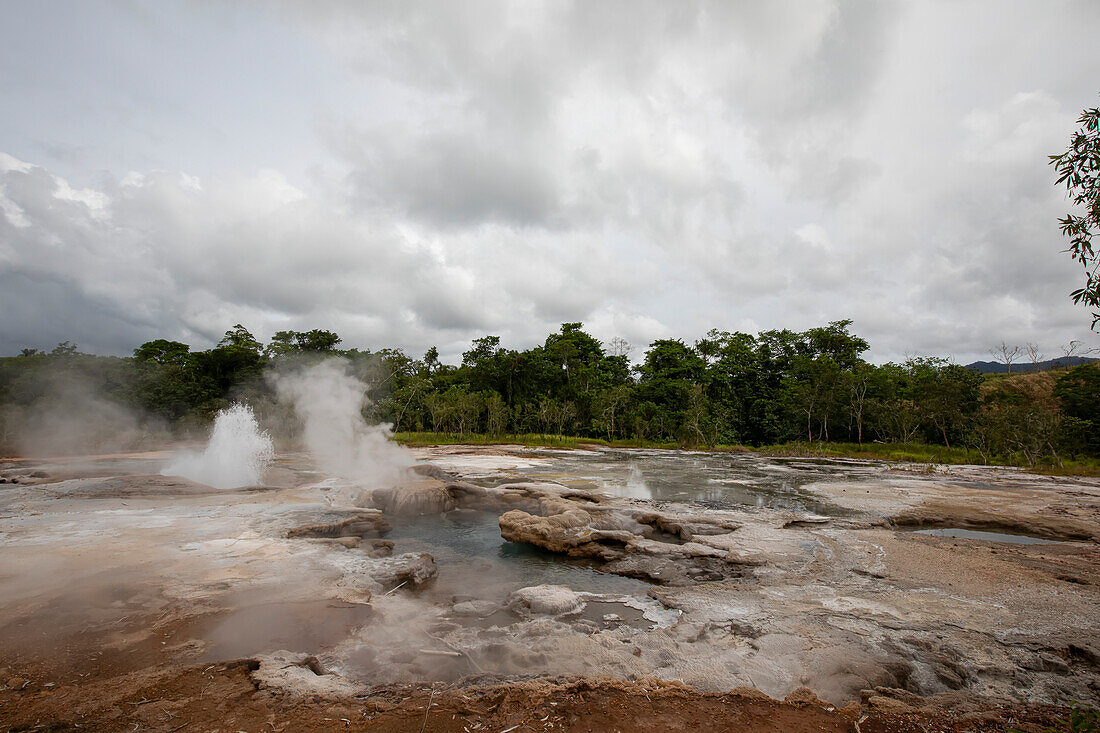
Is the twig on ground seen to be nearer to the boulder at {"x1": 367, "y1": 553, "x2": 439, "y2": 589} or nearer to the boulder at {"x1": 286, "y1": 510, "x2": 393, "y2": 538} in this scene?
the boulder at {"x1": 367, "y1": 553, "x2": 439, "y2": 589}

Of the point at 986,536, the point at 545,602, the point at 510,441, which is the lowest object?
the point at 510,441

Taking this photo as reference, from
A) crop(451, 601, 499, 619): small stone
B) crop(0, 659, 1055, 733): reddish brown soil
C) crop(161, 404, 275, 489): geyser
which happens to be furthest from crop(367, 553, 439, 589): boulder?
crop(161, 404, 275, 489): geyser

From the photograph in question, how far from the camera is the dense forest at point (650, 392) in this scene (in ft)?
112

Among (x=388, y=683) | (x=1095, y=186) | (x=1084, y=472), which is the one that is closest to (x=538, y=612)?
(x=388, y=683)

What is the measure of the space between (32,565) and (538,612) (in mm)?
8449

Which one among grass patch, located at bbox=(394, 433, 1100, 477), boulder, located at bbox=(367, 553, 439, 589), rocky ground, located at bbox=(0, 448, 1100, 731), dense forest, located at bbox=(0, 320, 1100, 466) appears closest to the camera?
rocky ground, located at bbox=(0, 448, 1100, 731)

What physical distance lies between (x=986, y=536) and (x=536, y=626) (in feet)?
44.8

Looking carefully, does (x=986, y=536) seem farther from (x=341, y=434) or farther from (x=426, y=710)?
(x=341, y=434)

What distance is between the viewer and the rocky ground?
418 cm

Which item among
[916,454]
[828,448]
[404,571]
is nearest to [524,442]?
[828,448]

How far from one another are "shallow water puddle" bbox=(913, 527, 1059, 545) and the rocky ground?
25.5 inches

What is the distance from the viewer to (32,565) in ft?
24.2

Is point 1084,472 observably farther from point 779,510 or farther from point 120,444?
point 120,444

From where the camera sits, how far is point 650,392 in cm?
5847
